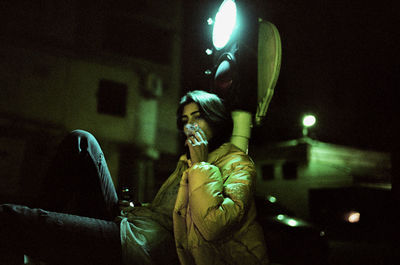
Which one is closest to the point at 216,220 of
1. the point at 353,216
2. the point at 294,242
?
the point at 294,242

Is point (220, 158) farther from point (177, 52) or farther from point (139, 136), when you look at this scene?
point (177, 52)

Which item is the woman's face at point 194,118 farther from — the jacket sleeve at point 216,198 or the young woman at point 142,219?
the jacket sleeve at point 216,198

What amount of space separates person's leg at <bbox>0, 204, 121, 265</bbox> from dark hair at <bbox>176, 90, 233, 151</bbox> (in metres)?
1.09

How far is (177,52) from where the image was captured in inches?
642

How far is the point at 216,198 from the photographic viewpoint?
1791 mm

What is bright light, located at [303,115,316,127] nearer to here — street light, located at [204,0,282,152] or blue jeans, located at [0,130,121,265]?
street light, located at [204,0,282,152]

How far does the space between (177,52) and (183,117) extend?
1431 centimetres

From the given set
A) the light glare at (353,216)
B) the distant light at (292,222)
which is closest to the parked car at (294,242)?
the distant light at (292,222)

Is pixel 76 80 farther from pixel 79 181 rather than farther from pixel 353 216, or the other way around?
pixel 79 181

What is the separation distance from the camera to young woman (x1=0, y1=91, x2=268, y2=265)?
171 cm

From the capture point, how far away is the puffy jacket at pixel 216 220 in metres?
1.77

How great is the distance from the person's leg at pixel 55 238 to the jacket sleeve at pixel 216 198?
60cm

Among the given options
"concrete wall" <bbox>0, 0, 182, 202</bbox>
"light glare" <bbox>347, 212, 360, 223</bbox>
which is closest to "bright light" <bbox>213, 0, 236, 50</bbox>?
"light glare" <bbox>347, 212, 360, 223</bbox>

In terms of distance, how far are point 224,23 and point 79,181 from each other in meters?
2.15
